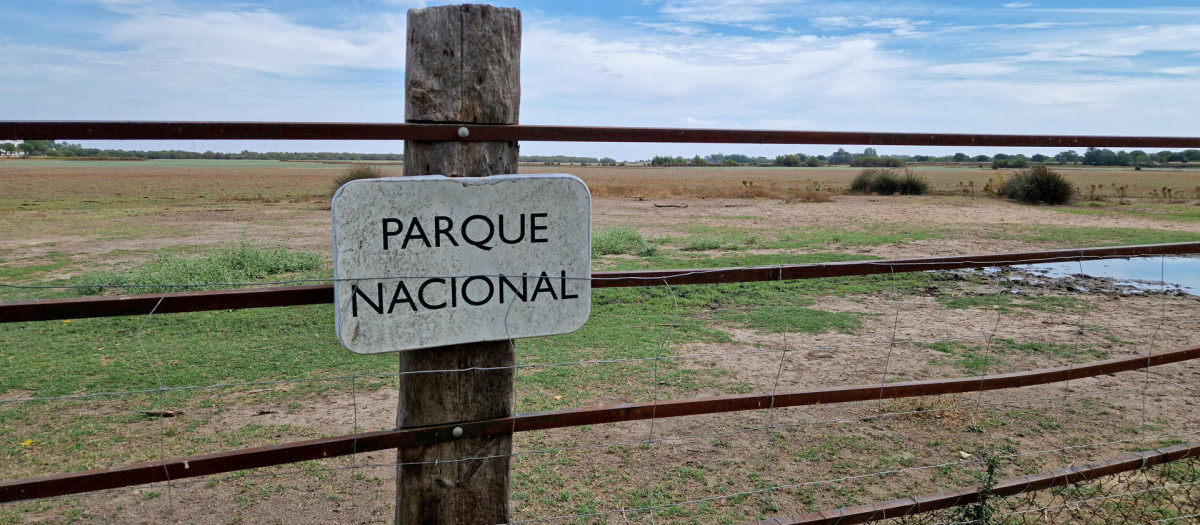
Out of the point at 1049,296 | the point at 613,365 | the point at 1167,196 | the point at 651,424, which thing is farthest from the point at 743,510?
the point at 1167,196

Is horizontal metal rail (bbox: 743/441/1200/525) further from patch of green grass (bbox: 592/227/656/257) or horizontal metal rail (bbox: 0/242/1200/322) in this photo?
patch of green grass (bbox: 592/227/656/257)

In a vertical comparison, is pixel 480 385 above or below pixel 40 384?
above

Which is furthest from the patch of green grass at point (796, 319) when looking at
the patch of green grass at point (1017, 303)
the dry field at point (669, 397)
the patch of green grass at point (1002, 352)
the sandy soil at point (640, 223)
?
the sandy soil at point (640, 223)

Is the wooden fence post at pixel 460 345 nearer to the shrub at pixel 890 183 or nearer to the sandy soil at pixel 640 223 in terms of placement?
the sandy soil at pixel 640 223

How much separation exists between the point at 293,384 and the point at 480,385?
12.6ft

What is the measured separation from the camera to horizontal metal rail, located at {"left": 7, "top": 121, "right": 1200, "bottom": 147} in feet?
6.69

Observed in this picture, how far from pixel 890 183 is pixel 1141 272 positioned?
2721 cm

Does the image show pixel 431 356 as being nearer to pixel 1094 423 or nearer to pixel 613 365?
pixel 613 365

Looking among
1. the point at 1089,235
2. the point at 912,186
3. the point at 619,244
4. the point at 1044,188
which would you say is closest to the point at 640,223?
the point at 619,244

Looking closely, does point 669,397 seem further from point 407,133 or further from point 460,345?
point 407,133

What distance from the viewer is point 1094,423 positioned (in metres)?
4.95

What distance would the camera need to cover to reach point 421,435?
235 centimetres

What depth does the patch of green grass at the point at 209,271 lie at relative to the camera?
9.88 metres

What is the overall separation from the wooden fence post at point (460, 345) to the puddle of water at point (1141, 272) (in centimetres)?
1081
